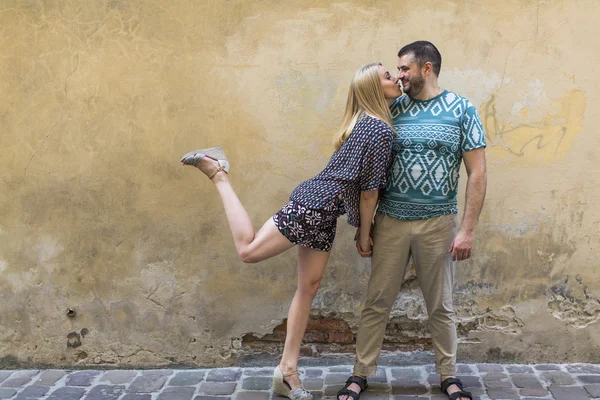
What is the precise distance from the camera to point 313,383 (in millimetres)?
4422

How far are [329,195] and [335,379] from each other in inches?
49.8

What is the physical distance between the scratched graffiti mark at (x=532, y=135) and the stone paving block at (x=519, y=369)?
128cm

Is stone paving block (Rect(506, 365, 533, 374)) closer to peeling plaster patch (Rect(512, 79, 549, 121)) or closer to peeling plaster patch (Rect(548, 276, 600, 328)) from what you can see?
peeling plaster patch (Rect(548, 276, 600, 328))

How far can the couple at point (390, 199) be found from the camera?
388 cm

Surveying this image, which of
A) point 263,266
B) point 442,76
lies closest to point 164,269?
point 263,266

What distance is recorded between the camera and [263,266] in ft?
15.4

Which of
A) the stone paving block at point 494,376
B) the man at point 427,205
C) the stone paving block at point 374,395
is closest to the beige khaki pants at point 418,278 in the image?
the man at point 427,205

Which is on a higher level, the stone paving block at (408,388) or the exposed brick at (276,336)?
the exposed brick at (276,336)

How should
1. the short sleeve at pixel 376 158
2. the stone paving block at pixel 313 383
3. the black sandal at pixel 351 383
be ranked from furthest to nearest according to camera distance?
the stone paving block at pixel 313 383
the black sandal at pixel 351 383
the short sleeve at pixel 376 158

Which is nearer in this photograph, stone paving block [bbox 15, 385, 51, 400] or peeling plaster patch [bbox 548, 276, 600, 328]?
stone paving block [bbox 15, 385, 51, 400]

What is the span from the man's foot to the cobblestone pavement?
0.18 ft

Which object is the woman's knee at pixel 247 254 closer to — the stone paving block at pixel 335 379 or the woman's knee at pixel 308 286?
the woman's knee at pixel 308 286

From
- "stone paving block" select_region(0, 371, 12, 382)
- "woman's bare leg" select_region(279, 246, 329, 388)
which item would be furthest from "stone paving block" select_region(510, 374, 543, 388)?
"stone paving block" select_region(0, 371, 12, 382)

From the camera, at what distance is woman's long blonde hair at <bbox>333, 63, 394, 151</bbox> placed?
3906 millimetres
